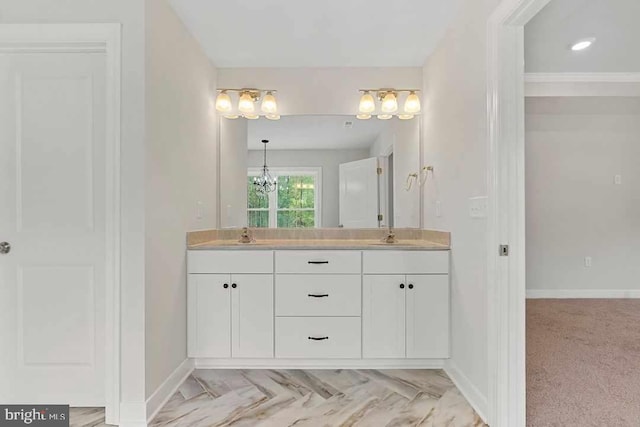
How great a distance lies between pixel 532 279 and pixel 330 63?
360 cm

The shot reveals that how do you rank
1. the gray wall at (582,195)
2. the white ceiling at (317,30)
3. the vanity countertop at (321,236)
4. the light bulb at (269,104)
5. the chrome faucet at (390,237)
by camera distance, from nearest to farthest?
the white ceiling at (317,30) < the chrome faucet at (390,237) < the vanity countertop at (321,236) < the light bulb at (269,104) < the gray wall at (582,195)

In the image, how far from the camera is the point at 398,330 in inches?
93.7

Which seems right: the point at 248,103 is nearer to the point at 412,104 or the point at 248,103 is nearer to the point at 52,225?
the point at 412,104

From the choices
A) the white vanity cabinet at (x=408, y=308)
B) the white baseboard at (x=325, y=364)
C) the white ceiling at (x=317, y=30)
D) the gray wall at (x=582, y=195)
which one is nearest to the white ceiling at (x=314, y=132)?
the white ceiling at (x=317, y=30)

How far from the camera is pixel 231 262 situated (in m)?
2.40

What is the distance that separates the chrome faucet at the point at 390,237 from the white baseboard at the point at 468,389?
914 millimetres

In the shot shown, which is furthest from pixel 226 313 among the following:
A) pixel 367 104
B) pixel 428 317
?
pixel 367 104

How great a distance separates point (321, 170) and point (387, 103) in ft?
2.52

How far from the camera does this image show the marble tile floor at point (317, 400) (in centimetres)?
182

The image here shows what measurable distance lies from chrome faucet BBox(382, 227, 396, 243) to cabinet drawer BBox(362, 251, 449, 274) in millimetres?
305

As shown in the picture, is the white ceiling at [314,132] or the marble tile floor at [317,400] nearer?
the marble tile floor at [317,400]

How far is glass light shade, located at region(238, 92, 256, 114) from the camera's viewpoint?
2887mm

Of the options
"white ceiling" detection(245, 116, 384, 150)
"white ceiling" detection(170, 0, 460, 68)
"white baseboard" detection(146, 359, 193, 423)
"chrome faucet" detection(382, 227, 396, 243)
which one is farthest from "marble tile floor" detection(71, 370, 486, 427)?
"white ceiling" detection(170, 0, 460, 68)

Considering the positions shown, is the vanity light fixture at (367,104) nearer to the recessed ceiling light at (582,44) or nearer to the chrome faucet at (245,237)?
the chrome faucet at (245,237)
